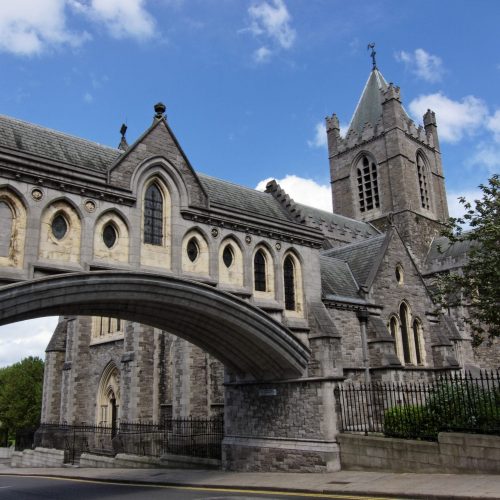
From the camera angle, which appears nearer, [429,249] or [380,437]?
[380,437]

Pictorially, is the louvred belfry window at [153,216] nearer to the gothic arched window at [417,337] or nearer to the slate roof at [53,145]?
the slate roof at [53,145]

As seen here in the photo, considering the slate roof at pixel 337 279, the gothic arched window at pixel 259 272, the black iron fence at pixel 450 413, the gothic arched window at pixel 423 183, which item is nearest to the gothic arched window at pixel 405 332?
the slate roof at pixel 337 279

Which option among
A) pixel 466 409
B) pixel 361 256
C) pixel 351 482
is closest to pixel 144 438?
pixel 361 256

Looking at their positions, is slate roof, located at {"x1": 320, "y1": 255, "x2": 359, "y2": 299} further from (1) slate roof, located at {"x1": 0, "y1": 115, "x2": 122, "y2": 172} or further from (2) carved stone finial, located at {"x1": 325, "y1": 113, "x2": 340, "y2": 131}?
(2) carved stone finial, located at {"x1": 325, "y1": 113, "x2": 340, "y2": 131}

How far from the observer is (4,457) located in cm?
4262

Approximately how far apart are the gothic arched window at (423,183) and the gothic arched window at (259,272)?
39.0 metres

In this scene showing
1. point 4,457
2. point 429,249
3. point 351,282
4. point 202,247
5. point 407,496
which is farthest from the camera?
point 429,249

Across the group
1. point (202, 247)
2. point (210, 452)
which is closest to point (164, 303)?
point (202, 247)

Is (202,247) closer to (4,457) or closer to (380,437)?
(380,437)

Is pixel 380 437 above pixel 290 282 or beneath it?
beneath

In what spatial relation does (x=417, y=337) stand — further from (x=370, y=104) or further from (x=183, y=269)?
(x=370, y=104)

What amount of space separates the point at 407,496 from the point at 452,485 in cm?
118

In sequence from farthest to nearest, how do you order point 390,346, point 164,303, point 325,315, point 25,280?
point 390,346 < point 325,315 < point 164,303 < point 25,280

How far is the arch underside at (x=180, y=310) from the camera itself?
11656 millimetres
